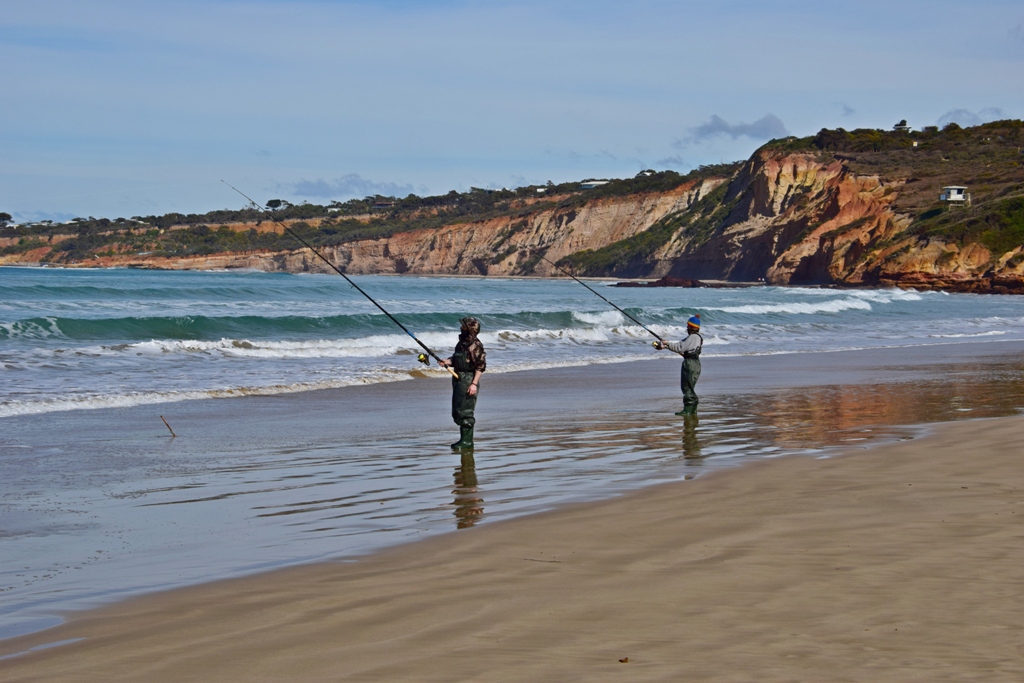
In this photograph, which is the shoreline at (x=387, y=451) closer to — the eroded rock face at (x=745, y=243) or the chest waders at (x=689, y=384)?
the chest waders at (x=689, y=384)

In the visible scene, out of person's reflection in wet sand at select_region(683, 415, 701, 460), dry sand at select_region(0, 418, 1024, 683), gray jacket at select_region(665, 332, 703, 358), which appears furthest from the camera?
gray jacket at select_region(665, 332, 703, 358)

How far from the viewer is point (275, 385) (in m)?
14.5

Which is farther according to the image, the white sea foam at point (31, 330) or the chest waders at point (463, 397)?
the white sea foam at point (31, 330)

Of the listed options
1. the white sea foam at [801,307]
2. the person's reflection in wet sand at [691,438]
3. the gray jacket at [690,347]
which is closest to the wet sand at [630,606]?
the person's reflection in wet sand at [691,438]

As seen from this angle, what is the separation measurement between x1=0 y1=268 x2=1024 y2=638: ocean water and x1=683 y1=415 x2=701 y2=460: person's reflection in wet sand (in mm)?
49

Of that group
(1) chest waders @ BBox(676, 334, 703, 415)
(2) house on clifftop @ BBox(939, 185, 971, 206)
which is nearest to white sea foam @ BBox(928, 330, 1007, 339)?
(1) chest waders @ BBox(676, 334, 703, 415)

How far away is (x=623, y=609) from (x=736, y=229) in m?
77.5

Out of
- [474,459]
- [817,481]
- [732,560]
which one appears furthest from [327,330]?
[732,560]

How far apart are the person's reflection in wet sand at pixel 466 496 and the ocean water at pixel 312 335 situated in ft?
20.2

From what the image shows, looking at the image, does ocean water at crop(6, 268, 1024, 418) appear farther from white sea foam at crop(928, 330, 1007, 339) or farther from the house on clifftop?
the house on clifftop

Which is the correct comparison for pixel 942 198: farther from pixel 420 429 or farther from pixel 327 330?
pixel 420 429

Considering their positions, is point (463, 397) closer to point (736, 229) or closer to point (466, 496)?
point (466, 496)

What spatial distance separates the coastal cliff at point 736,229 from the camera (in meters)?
59.2

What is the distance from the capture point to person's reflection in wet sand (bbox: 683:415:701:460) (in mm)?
8375
